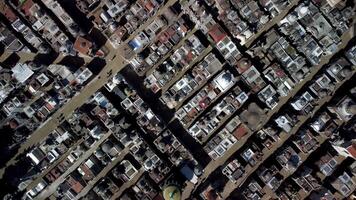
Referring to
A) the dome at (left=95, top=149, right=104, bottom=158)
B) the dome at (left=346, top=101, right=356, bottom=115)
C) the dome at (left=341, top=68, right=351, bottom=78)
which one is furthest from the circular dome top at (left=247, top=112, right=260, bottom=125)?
the dome at (left=95, top=149, right=104, bottom=158)

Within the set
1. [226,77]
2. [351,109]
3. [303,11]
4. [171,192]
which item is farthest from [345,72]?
[171,192]

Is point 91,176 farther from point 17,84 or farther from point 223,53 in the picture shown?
point 223,53

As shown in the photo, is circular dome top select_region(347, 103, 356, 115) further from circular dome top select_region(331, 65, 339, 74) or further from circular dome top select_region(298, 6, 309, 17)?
circular dome top select_region(298, 6, 309, 17)

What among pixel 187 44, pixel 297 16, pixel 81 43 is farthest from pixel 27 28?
pixel 297 16

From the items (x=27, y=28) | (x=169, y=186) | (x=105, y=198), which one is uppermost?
(x=27, y=28)

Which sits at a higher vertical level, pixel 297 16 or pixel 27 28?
pixel 27 28

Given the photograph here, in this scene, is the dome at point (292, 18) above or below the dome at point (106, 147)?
below

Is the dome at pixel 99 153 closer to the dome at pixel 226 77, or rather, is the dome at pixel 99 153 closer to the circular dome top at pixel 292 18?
the dome at pixel 226 77

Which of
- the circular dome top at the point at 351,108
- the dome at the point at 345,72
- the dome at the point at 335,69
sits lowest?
the circular dome top at the point at 351,108

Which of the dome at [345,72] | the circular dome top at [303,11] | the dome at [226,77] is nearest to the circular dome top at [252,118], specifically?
the dome at [226,77]
